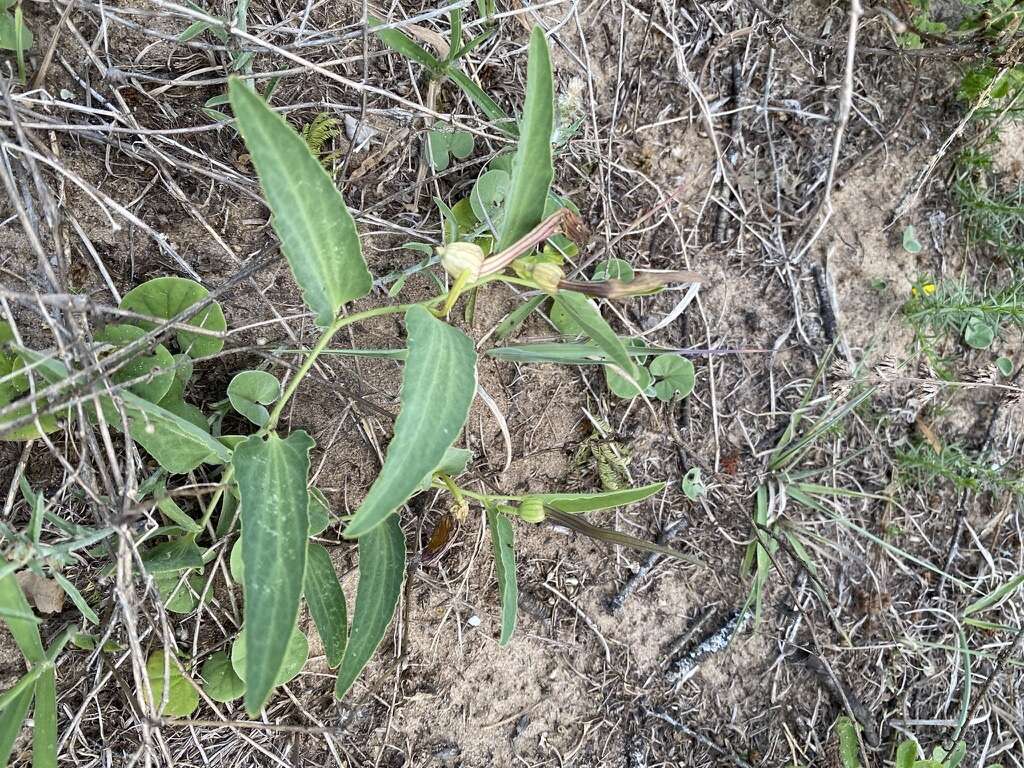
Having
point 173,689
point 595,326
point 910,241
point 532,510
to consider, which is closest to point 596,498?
point 532,510

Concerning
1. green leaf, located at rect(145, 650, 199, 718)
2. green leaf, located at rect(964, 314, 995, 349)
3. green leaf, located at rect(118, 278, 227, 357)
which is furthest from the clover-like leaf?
green leaf, located at rect(964, 314, 995, 349)

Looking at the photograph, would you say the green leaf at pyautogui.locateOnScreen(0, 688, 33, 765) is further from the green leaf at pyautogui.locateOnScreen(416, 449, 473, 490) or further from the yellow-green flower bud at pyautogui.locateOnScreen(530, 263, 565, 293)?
the yellow-green flower bud at pyautogui.locateOnScreen(530, 263, 565, 293)

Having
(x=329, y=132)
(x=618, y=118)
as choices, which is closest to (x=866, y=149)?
(x=618, y=118)

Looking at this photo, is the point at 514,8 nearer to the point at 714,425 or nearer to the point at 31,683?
the point at 714,425

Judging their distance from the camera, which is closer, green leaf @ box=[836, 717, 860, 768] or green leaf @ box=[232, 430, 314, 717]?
green leaf @ box=[232, 430, 314, 717]

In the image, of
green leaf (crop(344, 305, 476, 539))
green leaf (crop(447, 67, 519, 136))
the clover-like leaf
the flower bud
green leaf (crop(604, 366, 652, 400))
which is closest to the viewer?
green leaf (crop(344, 305, 476, 539))

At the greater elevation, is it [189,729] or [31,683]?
[31,683]

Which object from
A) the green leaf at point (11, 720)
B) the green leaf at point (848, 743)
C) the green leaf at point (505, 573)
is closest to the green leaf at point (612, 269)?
the green leaf at point (505, 573)
